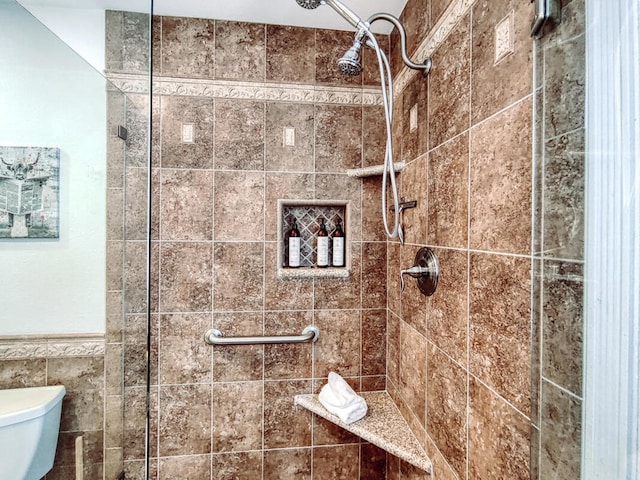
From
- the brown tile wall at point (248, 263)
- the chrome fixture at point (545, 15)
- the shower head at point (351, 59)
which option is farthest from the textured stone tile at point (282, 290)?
the chrome fixture at point (545, 15)

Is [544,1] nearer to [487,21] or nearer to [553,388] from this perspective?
[487,21]

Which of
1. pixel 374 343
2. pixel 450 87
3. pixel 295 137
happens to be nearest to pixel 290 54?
pixel 295 137

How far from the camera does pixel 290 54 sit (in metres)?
1.41

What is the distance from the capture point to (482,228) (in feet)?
2.49

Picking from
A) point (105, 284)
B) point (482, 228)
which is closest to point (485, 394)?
point (482, 228)

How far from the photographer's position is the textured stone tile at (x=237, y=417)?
137cm

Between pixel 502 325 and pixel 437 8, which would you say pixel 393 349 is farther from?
pixel 437 8

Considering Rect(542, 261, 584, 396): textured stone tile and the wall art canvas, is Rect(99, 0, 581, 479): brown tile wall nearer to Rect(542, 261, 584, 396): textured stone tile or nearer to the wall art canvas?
the wall art canvas

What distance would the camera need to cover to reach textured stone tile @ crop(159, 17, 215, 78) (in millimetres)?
1353

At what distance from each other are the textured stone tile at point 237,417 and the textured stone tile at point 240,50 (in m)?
1.50

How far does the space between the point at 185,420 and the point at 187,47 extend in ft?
5.80

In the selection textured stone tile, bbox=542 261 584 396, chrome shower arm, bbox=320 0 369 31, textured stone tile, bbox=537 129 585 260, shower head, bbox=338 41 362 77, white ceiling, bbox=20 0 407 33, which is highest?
white ceiling, bbox=20 0 407 33

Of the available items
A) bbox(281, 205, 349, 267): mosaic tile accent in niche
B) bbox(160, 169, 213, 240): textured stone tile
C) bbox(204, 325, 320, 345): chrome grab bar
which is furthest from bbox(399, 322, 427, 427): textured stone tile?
bbox(160, 169, 213, 240): textured stone tile

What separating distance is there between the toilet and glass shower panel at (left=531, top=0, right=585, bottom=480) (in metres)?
1.49
